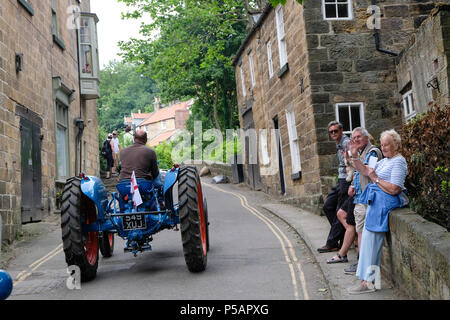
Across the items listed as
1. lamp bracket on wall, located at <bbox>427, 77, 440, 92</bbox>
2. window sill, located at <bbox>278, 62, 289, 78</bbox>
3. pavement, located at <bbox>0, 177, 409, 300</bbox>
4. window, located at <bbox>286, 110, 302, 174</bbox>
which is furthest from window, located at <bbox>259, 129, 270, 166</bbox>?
lamp bracket on wall, located at <bbox>427, 77, 440, 92</bbox>

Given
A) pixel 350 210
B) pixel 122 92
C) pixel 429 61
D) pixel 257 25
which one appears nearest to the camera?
pixel 350 210

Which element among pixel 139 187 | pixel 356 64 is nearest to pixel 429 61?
pixel 356 64

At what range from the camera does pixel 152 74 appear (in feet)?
→ 88.9

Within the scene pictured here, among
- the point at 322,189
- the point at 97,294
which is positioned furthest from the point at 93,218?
the point at 322,189

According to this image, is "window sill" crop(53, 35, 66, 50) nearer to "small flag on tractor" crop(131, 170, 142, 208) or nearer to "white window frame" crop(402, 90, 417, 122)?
"white window frame" crop(402, 90, 417, 122)

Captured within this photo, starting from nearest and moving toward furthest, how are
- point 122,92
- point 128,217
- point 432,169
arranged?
point 432,169
point 128,217
point 122,92

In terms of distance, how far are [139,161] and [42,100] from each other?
24.8 ft

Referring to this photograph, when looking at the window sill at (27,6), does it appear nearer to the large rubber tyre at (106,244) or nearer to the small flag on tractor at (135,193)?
the large rubber tyre at (106,244)

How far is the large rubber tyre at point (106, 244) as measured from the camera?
8.08m

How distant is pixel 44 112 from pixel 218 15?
14.5 m

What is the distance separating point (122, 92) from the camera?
85812mm

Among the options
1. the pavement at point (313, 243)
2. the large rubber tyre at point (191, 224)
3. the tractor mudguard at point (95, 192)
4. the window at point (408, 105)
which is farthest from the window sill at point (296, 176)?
the tractor mudguard at point (95, 192)

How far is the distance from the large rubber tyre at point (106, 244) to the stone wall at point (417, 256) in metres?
4.38

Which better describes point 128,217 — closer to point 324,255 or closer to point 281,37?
point 324,255
